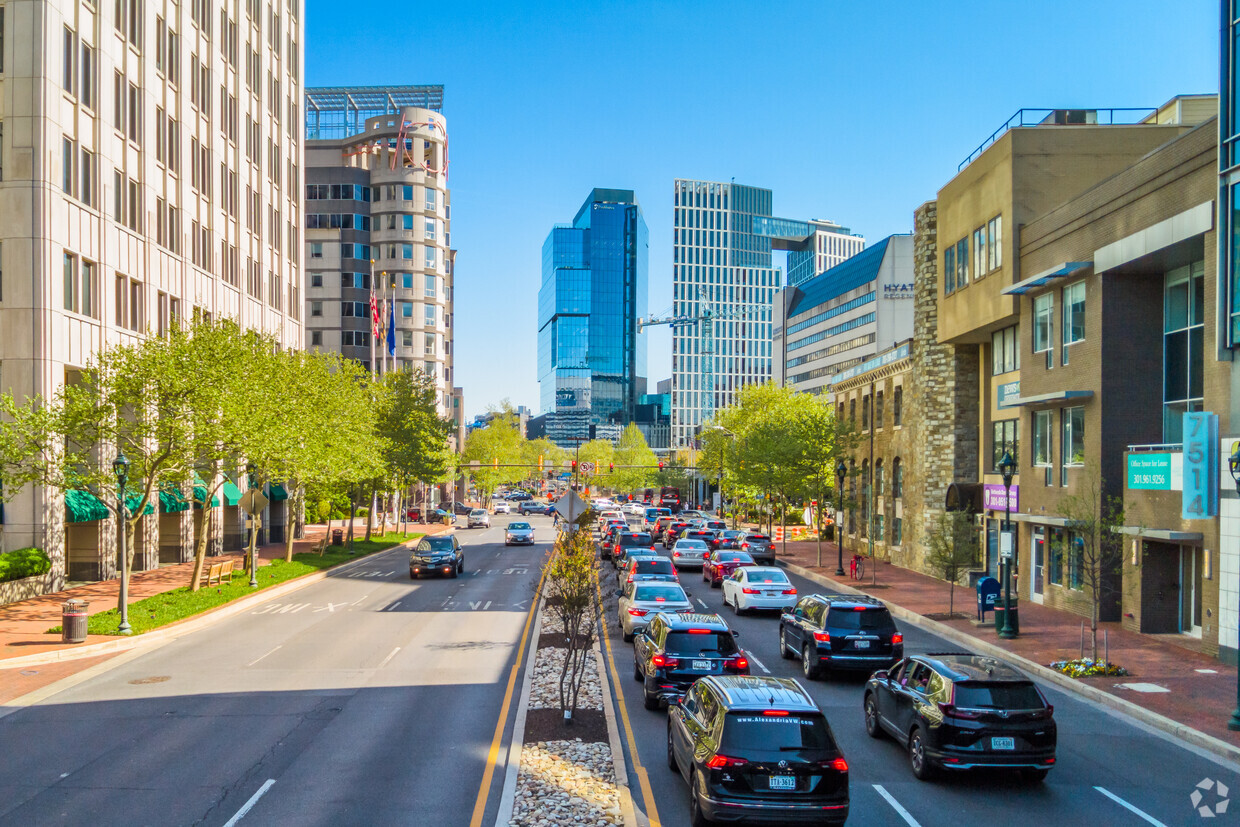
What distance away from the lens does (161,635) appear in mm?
24688

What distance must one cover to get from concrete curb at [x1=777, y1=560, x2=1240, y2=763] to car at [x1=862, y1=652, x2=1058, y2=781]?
392 centimetres

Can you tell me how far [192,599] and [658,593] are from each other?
15.9 meters

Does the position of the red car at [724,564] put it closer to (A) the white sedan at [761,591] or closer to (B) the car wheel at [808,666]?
(A) the white sedan at [761,591]

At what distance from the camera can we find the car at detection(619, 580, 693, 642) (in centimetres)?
2277

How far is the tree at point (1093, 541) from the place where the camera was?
21703 millimetres

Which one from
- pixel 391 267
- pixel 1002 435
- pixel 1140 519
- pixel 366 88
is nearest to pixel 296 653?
pixel 1140 519

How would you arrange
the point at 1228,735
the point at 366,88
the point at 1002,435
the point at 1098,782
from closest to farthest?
the point at 1098,782 < the point at 1228,735 < the point at 1002,435 < the point at 366,88

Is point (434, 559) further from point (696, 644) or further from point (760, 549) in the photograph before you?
point (696, 644)

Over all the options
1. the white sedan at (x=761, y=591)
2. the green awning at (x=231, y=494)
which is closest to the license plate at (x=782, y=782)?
the white sedan at (x=761, y=591)

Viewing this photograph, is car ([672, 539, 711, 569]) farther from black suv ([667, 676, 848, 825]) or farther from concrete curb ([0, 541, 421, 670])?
black suv ([667, 676, 848, 825])

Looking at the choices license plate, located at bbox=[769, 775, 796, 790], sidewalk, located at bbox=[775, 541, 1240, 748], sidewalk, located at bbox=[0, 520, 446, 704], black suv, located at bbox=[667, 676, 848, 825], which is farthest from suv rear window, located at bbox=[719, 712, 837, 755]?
sidewalk, located at bbox=[0, 520, 446, 704]

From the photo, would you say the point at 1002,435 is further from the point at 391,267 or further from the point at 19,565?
the point at 391,267

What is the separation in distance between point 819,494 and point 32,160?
4263cm

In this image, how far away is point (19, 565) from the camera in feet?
98.0
